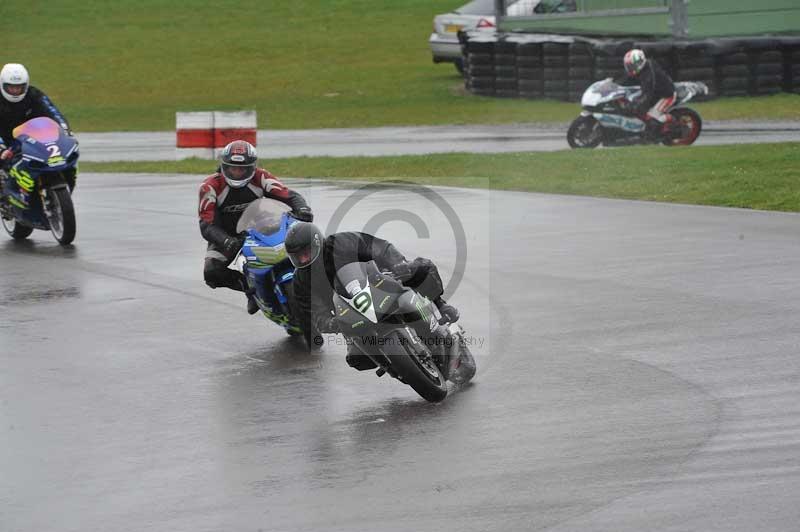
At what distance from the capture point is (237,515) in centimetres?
634

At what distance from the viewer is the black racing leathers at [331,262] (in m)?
8.80

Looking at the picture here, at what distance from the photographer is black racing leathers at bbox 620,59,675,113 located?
23359 millimetres

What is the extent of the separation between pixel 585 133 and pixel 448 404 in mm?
15927

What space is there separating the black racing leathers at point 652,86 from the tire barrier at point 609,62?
502 cm

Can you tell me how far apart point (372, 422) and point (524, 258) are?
5.77 metres

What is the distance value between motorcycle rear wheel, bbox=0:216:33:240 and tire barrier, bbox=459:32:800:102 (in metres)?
15.6

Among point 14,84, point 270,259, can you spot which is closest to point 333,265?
point 270,259

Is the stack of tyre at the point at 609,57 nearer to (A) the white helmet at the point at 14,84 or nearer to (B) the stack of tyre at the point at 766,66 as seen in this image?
(B) the stack of tyre at the point at 766,66

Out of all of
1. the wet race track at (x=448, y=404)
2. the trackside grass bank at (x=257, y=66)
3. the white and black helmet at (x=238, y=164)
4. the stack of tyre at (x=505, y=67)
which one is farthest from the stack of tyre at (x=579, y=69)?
the white and black helmet at (x=238, y=164)

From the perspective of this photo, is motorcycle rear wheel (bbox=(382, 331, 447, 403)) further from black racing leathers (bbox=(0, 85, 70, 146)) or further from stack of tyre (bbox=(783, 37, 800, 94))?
stack of tyre (bbox=(783, 37, 800, 94))

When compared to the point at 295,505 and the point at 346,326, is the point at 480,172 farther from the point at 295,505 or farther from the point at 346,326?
the point at 295,505

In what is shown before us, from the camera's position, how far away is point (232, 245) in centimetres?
1068

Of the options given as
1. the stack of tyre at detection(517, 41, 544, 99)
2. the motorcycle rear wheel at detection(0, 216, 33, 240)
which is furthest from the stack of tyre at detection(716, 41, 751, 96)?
the motorcycle rear wheel at detection(0, 216, 33, 240)

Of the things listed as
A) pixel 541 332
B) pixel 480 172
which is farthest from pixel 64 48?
pixel 541 332
